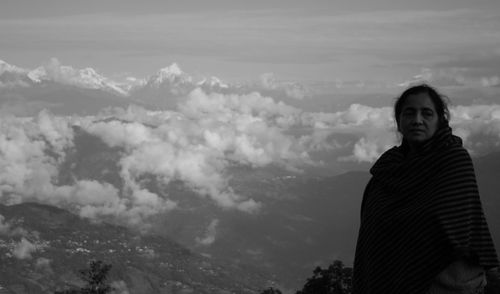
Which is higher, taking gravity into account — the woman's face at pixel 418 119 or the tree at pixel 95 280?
the tree at pixel 95 280

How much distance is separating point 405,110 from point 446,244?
4.96 ft

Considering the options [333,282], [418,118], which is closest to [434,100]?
[418,118]

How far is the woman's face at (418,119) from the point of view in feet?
20.8

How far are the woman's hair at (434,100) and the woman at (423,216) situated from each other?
0.03 feet

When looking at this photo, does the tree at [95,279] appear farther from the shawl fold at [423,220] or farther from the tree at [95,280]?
the shawl fold at [423,220]

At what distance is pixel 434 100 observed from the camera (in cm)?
652

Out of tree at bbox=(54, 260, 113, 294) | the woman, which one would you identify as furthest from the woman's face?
tree at bbox=(54, 260, 113, 294)

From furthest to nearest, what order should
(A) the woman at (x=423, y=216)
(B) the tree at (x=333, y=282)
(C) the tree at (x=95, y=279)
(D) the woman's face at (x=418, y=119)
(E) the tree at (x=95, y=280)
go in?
(C) the tree at (x=95, y=279)
(E) the tree at (x=95, y=280)
(B) the tree at (x=333, y=282)
(D) the woman's face at (x=418, y=119)
(A) the woman at (x=423, y=216)

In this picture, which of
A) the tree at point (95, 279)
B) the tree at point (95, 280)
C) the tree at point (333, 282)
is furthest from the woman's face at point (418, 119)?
the tree at point (95, 279)

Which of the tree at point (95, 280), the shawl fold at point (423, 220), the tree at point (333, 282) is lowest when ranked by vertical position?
the shawl fold at point (423, 220)

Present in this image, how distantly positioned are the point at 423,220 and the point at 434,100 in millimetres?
Answer: 1356

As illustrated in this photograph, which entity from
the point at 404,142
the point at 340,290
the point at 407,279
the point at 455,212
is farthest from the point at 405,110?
the point at 340,290

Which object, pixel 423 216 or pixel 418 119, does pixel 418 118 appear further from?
pixel 423 216

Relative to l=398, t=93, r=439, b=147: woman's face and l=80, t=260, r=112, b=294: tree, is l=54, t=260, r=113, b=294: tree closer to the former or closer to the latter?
l=80, t=260, r=112, b=294: tree
